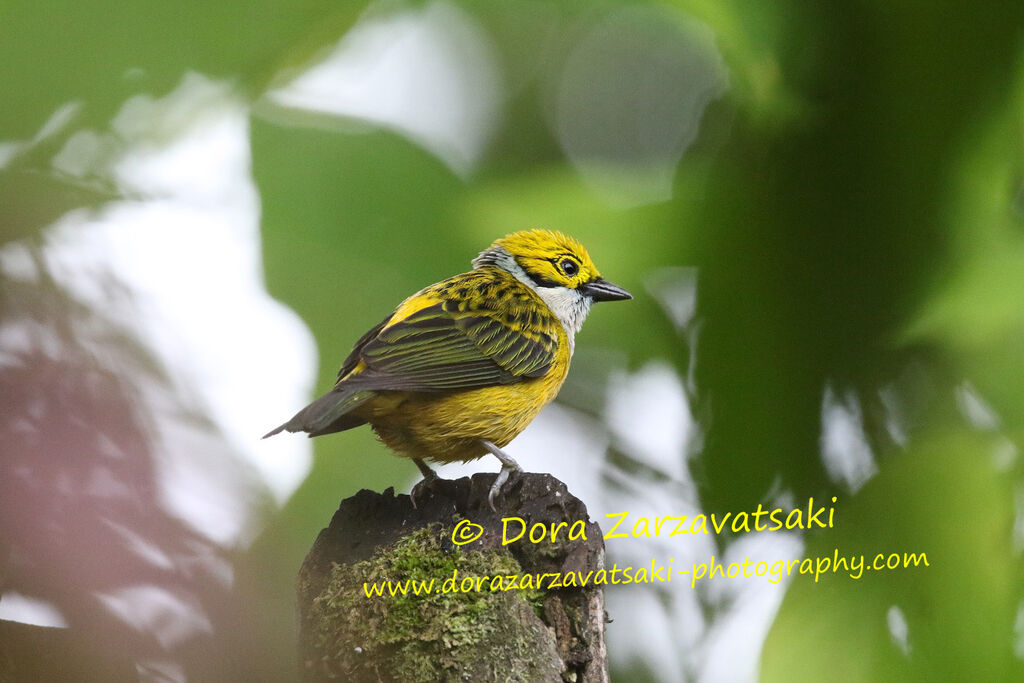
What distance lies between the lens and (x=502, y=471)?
76.0 inches

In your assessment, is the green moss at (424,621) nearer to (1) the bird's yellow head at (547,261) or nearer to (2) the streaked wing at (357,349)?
(2) the streaked wing at (357,349)

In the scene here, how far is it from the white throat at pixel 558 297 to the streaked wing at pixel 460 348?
2.9 inches

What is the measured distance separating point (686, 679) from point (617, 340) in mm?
888

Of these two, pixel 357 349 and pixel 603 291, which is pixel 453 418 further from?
pixel 603 291

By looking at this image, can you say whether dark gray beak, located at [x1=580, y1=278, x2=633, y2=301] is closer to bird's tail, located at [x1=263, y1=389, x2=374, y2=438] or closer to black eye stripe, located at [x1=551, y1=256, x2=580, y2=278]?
black eye stripe, located at [x1=551, y1=256, x2=580, y2=278]

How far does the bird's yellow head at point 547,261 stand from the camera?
267 cm

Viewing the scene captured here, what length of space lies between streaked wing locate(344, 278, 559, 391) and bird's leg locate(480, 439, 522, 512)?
170 mm

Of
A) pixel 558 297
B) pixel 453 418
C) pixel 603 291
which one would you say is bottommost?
pixel 453 418

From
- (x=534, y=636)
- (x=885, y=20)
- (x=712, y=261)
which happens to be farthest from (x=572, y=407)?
(x=885, y=20)

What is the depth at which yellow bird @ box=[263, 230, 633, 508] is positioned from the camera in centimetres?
214

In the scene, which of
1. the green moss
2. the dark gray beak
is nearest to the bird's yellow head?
the dark gray beak

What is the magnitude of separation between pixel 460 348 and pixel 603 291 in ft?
1.57

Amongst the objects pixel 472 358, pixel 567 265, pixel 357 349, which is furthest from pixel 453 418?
pixel 567 265

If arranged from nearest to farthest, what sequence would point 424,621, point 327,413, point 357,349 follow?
point 424,621, point 327,413, point 357,349
